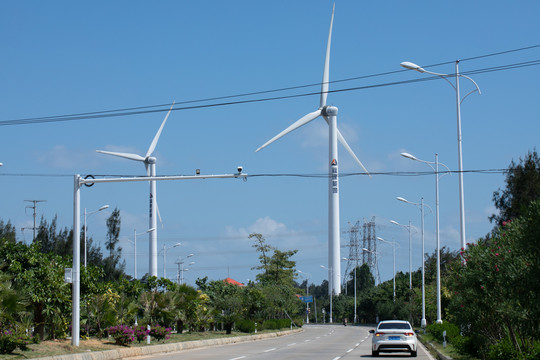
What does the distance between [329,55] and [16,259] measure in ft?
214

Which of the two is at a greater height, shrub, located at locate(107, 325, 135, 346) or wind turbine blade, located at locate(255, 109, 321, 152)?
wind turbine blade, located at locate(255, 109, 321, 152)

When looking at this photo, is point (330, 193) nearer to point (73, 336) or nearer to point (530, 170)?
point (530, 170)

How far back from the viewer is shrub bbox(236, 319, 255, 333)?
165ft

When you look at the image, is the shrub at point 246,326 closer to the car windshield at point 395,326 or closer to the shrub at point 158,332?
the shrub at point 158,332

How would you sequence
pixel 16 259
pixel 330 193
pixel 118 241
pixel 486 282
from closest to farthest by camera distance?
1. pixel 486 282
2. pixel 16 259
3. pixel 118 241
4. pixel 330 193

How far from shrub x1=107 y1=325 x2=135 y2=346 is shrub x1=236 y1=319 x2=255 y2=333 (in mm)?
23413

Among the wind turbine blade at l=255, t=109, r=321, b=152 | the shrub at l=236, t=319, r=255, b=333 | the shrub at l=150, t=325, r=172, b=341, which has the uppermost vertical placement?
the wind turbine blade at l=255, t=109, r=321, b=152

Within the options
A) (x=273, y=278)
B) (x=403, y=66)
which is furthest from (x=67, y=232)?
(x=403, y=66)

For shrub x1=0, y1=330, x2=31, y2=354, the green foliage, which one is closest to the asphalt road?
the green foliage

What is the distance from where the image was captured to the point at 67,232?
63.4 meters

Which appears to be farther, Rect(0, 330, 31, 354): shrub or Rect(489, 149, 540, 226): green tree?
Rect(489, 149, 540, 226): green tree

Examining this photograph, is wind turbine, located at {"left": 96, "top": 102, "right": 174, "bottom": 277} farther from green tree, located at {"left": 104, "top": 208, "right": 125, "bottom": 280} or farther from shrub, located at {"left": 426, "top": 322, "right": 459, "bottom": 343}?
shrub, located at {"left": 426, "top": 322, "right": 459, "bottom": 343}

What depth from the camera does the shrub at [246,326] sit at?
165 feet

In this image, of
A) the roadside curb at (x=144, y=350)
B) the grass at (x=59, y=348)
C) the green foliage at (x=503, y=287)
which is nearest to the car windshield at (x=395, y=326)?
the green foliage at (x=503, y=287)
